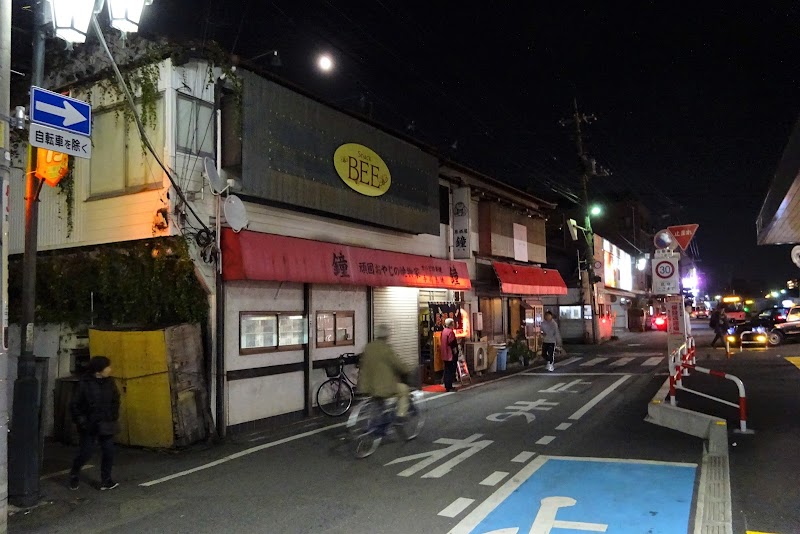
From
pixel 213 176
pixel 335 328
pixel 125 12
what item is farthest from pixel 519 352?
pixel 125 12

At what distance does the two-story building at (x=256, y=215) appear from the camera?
34.2ft

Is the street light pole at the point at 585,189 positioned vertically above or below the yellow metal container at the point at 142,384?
above

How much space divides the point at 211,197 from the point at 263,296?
86.6 inches

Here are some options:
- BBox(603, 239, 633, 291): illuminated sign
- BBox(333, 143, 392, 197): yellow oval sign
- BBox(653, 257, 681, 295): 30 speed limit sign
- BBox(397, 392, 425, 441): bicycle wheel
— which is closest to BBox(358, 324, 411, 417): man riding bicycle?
BBox(397, 392, 425, 441): bicycle wheel

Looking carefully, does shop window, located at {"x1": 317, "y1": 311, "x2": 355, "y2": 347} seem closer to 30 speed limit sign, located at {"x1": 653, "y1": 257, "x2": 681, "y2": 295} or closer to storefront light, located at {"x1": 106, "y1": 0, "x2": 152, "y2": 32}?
storefront light, located at {"x1": 106, "y1": 0, "x2": 152, "y2": 32}

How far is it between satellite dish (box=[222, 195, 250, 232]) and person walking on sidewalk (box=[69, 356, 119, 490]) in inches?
142

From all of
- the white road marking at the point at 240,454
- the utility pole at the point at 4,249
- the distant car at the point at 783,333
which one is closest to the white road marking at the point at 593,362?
the distant car at the point at 783,333

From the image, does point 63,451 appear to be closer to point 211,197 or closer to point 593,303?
point 211,197

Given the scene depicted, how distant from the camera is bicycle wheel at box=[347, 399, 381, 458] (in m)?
8.59

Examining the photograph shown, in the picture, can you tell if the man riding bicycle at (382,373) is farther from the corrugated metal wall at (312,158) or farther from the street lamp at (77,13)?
the street lamp at (77,13)

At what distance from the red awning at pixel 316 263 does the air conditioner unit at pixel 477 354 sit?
2750mm

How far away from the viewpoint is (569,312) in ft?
116

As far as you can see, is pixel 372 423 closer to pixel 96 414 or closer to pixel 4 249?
pixel 96 414

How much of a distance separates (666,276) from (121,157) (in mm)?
12668
